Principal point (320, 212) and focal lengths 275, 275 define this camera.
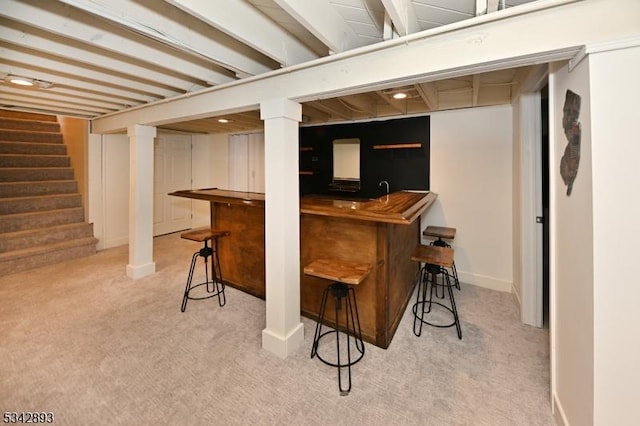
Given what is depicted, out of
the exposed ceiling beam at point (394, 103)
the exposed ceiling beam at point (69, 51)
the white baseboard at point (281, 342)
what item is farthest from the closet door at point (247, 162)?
the white baseboard at point (281, 342)

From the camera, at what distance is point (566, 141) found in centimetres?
146

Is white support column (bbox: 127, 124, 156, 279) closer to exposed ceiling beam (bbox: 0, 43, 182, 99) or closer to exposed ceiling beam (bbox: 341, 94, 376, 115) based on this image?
exposed ceiling beam (bbox: 0, 43, 182, 99)

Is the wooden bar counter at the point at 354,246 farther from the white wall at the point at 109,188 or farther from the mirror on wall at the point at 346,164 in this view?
the white wall at the point at 109,188

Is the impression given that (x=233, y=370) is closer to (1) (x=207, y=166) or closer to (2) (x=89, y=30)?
(2) (x=89, y=30)

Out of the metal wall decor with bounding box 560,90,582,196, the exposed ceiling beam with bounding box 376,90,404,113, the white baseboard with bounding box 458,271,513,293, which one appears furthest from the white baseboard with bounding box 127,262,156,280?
the metal wall decor with bounding box 560,90,582,196

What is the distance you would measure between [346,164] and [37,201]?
16.3 ft

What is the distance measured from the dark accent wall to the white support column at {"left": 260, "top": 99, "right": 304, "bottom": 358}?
6.95 ft

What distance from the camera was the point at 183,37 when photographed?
1.72 meters

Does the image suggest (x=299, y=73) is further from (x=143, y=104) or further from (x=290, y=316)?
(x=143, y=104)

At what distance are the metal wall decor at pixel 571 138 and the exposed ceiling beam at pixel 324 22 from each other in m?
1.26

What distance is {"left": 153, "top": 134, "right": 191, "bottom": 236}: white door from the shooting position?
565 centimetres

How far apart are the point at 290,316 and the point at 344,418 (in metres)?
0.81

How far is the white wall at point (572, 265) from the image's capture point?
125 cm

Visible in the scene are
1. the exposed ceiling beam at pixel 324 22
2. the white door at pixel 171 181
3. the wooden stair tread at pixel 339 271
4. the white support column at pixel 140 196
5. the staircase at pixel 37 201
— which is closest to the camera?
the exposed ceiling beam at pixel 324 22
